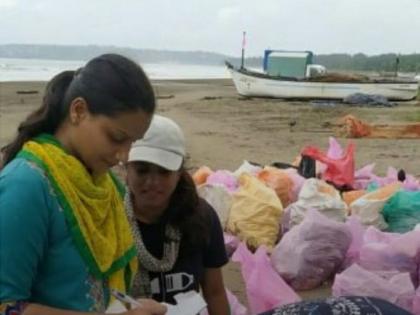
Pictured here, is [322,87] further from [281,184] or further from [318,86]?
[281,184]

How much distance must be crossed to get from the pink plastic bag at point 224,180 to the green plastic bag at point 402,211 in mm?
1136

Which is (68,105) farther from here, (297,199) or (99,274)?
(297,199)

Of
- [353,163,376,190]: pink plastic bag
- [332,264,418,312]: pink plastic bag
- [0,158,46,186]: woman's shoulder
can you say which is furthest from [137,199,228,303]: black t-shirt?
[353,163,376,190]: pink plastic bag

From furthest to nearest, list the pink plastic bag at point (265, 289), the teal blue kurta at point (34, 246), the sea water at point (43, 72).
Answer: the sea water at point (43, 72) → the pink plastic bag at point (265, 289) → the teal blue kurta at point (34, 246)

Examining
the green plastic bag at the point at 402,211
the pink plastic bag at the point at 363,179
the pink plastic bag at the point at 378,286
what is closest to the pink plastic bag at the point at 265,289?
the pink plastic bag at the point at 378,286

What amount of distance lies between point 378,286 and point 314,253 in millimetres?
710

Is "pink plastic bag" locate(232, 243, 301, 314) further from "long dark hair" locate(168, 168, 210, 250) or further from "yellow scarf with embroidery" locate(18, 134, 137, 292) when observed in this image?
"yellow scarf with embroidery" locate(18, 134, 137, 292)

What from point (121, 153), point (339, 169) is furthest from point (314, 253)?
point (121, 153)

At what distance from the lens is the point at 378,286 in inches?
117

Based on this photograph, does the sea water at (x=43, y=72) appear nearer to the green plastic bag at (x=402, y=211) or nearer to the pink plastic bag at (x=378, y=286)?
the green plastic bag at (x=402, y=211)

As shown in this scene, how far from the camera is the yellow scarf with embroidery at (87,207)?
1273mm

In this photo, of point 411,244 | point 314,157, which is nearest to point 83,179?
point 411,244

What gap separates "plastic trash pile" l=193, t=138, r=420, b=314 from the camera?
2.98 meters

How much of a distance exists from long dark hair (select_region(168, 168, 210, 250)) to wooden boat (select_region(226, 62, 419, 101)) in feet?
59.0
